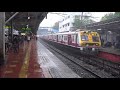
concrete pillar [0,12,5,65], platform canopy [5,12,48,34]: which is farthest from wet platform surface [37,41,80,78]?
platform canopy [5,12,48,34]

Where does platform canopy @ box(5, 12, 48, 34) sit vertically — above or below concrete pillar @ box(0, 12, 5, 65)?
above

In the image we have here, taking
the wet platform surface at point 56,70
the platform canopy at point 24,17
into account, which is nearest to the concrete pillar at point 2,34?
the platform canopy at point 24,17

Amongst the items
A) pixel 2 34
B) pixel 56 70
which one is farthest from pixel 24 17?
pixel 56 70

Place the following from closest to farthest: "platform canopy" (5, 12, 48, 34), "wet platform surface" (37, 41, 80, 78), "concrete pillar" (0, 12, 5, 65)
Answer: "wet platform surface" (37, 41, 80, 78) < "concrete pillar" (0, 12, 5, 65) < "platform canopy" (5, 12, 48, 34)

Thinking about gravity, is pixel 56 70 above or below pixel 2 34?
below

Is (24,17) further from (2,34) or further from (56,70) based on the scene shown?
(56,70)

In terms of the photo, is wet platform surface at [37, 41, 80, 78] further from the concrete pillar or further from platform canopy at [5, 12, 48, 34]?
platform canopy at [5, 12, 48, 34]

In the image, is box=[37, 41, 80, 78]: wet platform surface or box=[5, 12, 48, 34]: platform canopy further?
box=[5, 12, 48, 34]: platform canopy

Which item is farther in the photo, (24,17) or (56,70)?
(24,17)
